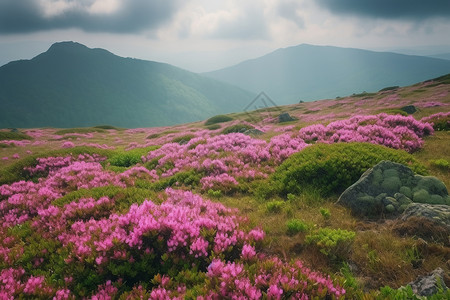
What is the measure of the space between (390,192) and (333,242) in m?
3.55

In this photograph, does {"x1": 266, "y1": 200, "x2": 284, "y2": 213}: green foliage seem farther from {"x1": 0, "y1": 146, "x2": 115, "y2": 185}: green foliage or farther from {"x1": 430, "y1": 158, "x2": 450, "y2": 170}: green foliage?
{"x1": 0, "y1": 146, "x2": 115, "y2": 185}: green foliage

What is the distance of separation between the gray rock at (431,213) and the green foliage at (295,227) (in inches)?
98.1

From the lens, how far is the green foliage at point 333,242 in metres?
5.35

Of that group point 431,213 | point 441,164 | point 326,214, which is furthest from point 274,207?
point 441,164

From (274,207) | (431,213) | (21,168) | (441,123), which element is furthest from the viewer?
(441,123)

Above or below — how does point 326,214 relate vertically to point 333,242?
below

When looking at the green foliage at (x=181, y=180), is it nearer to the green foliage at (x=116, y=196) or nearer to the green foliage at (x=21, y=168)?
the green foliage at (x=116, y=196)

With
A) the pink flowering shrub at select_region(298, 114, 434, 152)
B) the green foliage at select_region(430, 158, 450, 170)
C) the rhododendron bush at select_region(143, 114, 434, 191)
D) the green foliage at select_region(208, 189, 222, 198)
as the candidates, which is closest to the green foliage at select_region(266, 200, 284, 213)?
the green foliage at select_region(208, 189, 222, 198)

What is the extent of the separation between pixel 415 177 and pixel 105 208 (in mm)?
9759

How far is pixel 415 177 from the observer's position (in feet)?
26.1

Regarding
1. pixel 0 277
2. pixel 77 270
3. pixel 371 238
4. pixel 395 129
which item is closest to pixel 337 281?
pixel 371 238

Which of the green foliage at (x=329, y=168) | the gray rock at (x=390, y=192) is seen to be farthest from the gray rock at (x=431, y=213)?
the green foliage at (x=329, y=168)

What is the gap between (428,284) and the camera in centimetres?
396

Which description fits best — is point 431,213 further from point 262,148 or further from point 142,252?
point 262,148
